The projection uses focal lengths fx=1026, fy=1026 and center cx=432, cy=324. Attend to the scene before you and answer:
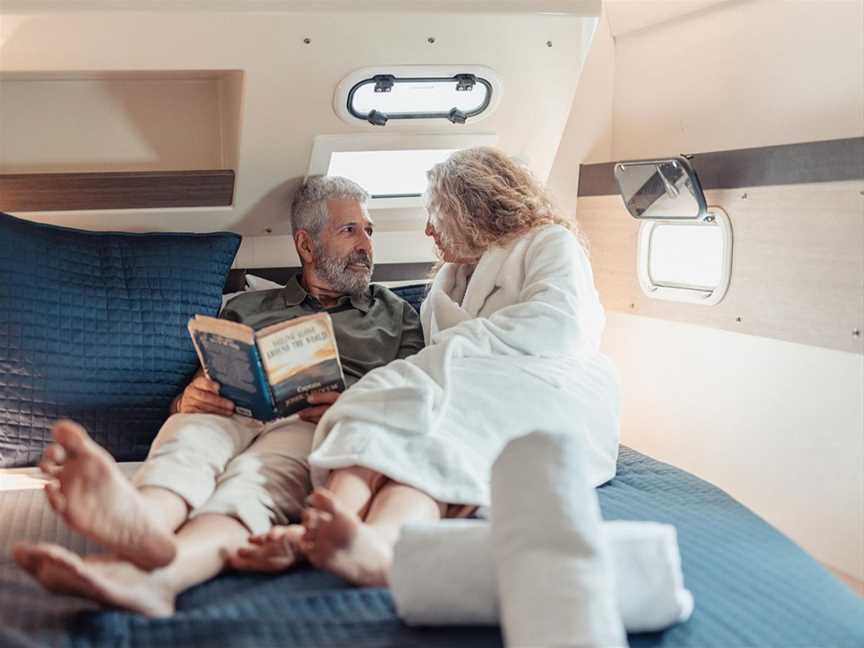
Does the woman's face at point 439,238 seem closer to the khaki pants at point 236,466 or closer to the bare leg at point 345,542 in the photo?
the khaki pants at point 236,466

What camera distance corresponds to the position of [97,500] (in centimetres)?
147

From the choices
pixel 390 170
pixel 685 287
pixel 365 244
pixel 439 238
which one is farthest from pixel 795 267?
pixel 390 170

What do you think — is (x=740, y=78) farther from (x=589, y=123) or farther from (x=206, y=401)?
(x=206, y=401)

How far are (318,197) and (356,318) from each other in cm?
36

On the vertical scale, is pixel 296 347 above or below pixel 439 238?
below

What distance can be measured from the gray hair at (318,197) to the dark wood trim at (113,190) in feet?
0.71

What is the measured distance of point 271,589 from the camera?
1641mm

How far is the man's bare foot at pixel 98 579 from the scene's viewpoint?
4.77 feet

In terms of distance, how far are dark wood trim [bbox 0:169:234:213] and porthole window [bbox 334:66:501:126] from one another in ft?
1.36

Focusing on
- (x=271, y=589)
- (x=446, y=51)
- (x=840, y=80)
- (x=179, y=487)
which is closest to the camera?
(x=271, y=589)

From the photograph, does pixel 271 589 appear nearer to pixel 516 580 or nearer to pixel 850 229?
pixel 516 580

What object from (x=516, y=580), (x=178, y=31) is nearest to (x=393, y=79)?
(x=178, y=31)

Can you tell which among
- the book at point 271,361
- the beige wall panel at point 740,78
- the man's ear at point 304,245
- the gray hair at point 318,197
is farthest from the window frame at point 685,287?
the book at point 271,361

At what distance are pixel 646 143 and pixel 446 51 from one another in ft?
2.86
